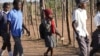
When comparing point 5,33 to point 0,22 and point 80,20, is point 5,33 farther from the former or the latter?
point 80,20

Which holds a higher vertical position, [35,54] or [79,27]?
[79,27]

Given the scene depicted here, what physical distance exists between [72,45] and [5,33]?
195 inches

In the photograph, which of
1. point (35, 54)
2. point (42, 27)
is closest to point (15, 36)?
point (42, 27)

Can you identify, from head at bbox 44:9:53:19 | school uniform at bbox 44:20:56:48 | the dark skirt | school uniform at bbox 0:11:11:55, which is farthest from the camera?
the dark skirt

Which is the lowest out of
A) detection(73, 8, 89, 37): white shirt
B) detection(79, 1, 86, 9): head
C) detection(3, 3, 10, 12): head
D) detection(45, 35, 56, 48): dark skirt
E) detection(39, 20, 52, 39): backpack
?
detection(45, 35, 56, 48): dark skirt

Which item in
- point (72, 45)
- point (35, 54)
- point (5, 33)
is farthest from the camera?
point (72, 45)

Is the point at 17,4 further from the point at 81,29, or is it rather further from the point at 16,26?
the point at 81,29

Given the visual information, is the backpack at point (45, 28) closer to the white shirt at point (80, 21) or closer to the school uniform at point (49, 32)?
the school uniform at point (49, 32)

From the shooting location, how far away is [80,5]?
348 inches

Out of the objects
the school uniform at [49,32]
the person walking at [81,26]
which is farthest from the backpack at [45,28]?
the person walking at [81,26]

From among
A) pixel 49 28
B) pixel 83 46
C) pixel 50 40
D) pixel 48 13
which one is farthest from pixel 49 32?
pixel 83 46

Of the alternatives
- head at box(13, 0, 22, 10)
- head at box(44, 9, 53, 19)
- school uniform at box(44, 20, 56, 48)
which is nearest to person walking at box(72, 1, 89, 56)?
head at box(44, 9, 53, 19)

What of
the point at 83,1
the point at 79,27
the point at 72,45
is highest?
the point at 83,1

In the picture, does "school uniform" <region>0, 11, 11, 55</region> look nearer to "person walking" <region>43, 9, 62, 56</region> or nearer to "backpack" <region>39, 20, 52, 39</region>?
"backpack" <region>39, 20, 52, 39</region>
